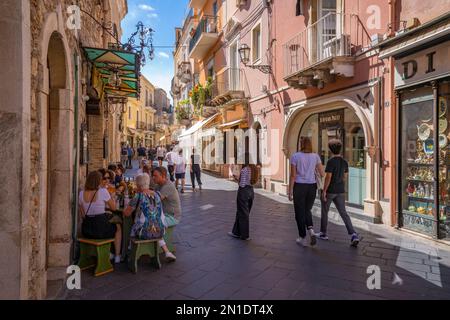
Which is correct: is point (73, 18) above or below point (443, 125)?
above

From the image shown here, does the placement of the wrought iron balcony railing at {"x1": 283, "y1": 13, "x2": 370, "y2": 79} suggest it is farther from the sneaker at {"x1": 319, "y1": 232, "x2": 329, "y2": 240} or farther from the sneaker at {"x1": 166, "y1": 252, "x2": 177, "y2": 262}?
the sneaker at {"x1": 166, "y1": 252, "x2": 177, "y2": 262}

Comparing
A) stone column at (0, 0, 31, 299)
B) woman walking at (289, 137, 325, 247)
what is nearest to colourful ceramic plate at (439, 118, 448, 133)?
woman walking at (289, 137, 325, 247)

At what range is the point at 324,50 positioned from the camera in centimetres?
904

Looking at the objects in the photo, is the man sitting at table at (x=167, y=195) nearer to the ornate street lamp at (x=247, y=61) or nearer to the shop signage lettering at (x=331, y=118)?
the shop signage lettering at (x=331, y=118)

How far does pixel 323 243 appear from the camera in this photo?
5547 millimetres

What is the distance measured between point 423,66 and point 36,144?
613 cm

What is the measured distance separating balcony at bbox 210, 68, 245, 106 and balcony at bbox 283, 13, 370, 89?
4.02 meters

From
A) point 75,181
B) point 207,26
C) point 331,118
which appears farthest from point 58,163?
point 207,26

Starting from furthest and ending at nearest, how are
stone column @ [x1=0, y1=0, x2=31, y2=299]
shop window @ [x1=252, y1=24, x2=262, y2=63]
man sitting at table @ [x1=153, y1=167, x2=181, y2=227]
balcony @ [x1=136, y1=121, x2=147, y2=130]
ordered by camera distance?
balcony @ [x1=136, y1=121, x2=147, y2=130], shop window @ [x1=252, y1=24, x2=262, y2=63], man sitting at table @ [x1=153, y1=167, x2=181, y2=227], stone column @ [x1=0, y1=0, x2=31, y2=299]

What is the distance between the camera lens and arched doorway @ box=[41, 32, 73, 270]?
13.9ft

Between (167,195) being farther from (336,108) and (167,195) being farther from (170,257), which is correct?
(336,108)

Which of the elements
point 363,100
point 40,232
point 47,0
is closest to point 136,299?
point 40,232
